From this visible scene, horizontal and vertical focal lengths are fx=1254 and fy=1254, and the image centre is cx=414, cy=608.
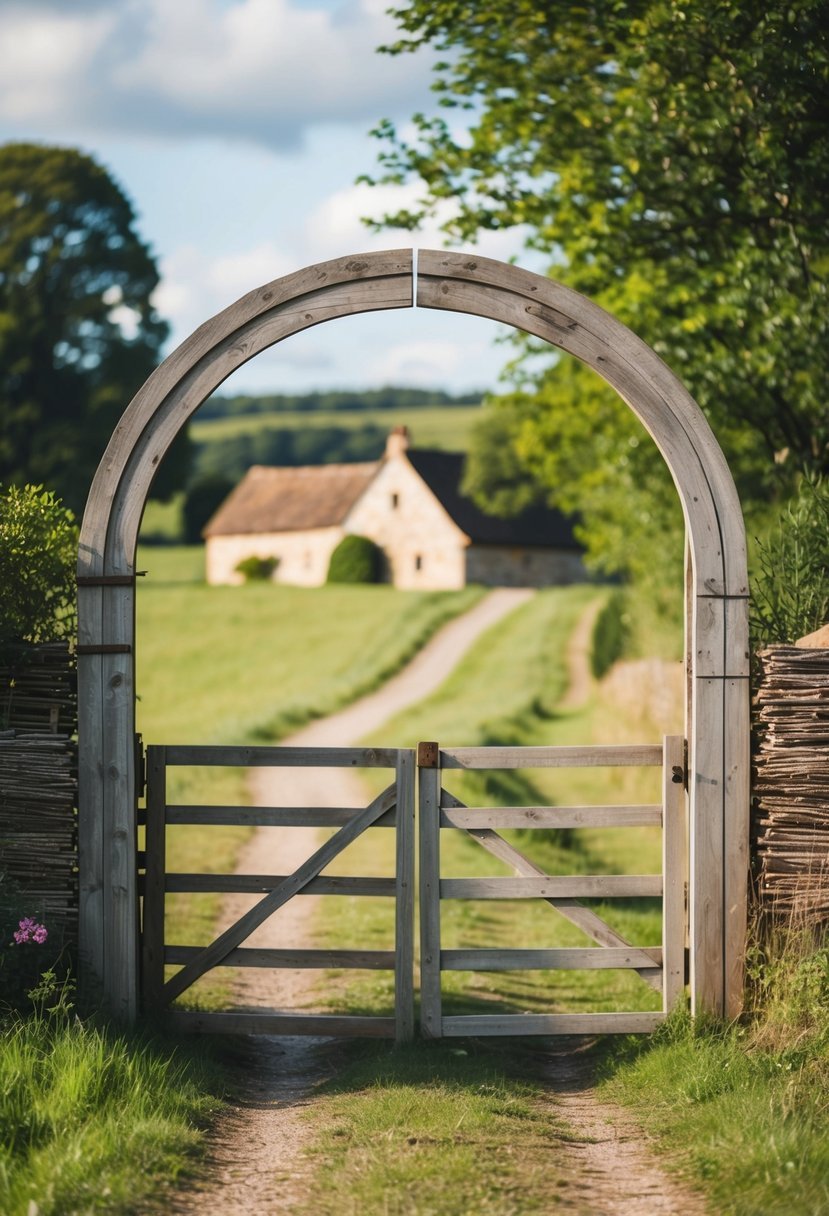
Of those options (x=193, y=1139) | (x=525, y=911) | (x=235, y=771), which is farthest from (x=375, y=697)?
(x=193, y=1139)

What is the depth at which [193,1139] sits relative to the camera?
550cm

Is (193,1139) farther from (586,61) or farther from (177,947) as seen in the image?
(586,61)

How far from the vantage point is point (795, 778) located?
7.02m

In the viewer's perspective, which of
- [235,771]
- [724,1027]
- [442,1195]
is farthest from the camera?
[235,771]

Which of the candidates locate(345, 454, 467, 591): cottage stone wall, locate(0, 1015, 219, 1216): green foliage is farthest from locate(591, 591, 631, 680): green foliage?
locate(0, 1015, 219, 1216): green foliage

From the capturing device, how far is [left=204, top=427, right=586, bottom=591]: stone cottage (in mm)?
51188

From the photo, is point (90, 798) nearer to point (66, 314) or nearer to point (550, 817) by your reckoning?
point (550, 817)

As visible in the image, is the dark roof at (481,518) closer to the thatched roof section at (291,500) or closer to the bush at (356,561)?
the thatched roof section at (291,500)

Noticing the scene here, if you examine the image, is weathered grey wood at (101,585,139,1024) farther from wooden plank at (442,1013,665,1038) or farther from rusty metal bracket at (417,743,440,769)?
wooden plank at (442,1013,665,1038)

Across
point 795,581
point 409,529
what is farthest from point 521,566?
point 795,581

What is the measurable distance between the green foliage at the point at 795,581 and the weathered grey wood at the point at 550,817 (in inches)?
51.3

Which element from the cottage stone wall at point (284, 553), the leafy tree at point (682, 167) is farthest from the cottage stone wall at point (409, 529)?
the leafy tree at point (682, 167)

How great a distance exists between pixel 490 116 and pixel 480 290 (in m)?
7.03

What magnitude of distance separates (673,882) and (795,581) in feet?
6.70
